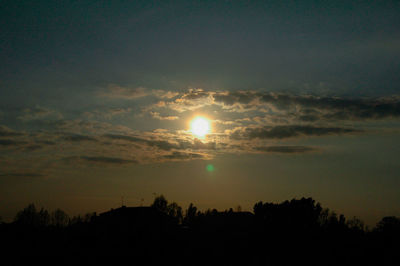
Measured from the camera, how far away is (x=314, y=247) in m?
48.2

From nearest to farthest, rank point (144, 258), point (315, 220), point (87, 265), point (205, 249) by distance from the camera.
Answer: point (87, 265) → point (144, 258) → point (205, 249) → point (315, 220)

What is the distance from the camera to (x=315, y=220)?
280ft

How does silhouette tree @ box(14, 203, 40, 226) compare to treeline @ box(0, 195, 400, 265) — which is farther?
→ silhouette tree @ box(14, 203, 40, 226)

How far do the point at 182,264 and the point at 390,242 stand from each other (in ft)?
113

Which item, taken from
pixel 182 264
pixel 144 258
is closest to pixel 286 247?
pixel 182 264

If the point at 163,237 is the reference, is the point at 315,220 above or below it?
above

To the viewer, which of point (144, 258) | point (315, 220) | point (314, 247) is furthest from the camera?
point (315, 220)

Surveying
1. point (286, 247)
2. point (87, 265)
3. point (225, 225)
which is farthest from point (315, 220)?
point (87, 265)

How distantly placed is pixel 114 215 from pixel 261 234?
31509 millimetres

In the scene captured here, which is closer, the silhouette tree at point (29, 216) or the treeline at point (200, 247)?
the treeline at point (200, 247)

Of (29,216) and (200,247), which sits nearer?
(200,247)

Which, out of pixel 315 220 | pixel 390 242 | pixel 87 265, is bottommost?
pixel 87 265

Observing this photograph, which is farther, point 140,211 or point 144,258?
point 140,211

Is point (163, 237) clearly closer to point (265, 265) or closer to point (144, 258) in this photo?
point (144, 258)
